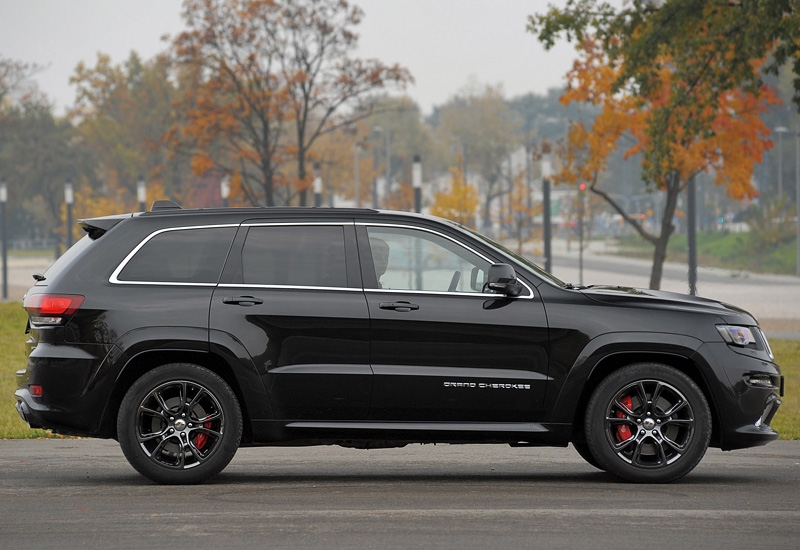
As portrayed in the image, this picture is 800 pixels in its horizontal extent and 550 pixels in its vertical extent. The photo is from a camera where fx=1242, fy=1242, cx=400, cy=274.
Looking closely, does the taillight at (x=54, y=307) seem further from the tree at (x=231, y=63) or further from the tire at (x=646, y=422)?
the tree at (x=231, y=63)

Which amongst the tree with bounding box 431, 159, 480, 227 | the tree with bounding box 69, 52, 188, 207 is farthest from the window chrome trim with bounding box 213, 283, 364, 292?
the tree with bounding box 69, 52, 188, 207

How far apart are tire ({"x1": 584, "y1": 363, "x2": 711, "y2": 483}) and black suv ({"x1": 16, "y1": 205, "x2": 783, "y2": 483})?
0.5 inches

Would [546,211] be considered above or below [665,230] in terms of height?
above

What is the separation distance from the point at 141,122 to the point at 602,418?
81.3 m

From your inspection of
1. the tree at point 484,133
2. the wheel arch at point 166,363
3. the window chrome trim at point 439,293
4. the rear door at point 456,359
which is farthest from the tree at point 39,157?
the rear door at point 456,359

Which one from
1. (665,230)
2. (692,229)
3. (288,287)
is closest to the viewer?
(288,287)

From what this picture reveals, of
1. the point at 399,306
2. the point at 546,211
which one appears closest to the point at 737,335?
the point at 399,306

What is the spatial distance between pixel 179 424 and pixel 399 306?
63.9 inches

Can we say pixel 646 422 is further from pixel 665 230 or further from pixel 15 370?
pixel 665 230

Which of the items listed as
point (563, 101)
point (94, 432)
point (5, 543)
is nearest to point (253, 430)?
point (94, 432)

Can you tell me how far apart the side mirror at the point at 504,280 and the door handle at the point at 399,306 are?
1.69 ft

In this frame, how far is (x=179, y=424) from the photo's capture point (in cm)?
808

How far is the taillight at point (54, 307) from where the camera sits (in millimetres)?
8117

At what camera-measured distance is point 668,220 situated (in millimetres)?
28828
